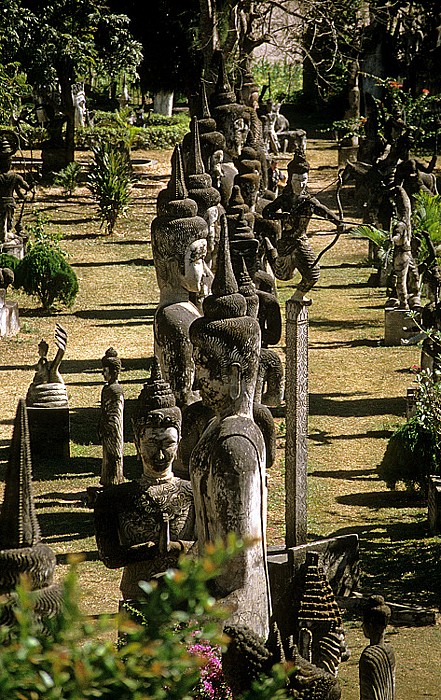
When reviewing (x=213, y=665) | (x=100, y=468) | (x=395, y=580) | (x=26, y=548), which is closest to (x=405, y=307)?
(x=100, y=468)

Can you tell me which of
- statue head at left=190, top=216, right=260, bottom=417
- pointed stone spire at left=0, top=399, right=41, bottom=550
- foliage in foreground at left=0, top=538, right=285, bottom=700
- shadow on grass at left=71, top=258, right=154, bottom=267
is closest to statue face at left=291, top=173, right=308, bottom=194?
shadow on grass at left=71, top=258, right=154, bottom=267

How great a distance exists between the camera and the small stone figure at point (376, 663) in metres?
6.71

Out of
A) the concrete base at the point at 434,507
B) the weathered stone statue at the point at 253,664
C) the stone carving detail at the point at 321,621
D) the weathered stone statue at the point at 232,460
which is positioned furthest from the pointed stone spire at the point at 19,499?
the concrete base at the point at 434,507

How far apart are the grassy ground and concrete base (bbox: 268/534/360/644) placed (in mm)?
285

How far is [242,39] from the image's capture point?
88.9ft

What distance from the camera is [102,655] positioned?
3.15 meters

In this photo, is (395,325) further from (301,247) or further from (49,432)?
(301,247)

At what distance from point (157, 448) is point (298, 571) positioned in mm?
1654

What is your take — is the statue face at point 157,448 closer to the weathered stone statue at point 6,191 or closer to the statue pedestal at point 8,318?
the statue pedestal at point 8,318

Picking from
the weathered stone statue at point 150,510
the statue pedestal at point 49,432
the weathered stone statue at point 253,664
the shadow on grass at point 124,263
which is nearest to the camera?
the weathered stone statue at point 253,664

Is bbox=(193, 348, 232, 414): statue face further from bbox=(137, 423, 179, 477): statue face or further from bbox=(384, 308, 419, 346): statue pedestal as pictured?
bbox=(384, 308, 419, 346): statue pedestal

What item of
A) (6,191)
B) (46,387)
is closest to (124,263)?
(6,191)

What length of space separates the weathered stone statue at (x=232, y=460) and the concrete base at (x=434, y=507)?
4.42 meters

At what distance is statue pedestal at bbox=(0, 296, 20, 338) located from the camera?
59.0ft
